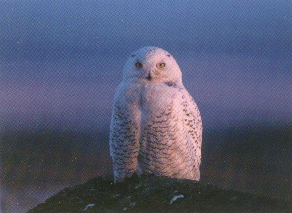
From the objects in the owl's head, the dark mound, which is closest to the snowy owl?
the owl's head

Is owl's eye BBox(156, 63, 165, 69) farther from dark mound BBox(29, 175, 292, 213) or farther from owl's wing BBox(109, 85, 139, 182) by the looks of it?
dark mound BBox(29, 175, 292, 213)

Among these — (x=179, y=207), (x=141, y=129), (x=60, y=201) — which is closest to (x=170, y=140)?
(x=141, y=129)

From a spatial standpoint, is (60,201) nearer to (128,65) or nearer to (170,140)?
(170,140)

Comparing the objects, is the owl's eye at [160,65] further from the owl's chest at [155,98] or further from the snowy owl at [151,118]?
the owl's chest at [155,98]

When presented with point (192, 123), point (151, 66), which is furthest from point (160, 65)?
point (192, 123)

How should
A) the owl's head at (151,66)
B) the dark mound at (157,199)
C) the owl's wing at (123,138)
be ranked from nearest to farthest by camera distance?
the dark mound at (157,199), the owl's head at (151,66), the owl's wing at (123,138)

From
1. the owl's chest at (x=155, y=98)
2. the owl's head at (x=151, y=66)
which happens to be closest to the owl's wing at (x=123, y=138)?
the owl's chest at (x=155, y=98)
